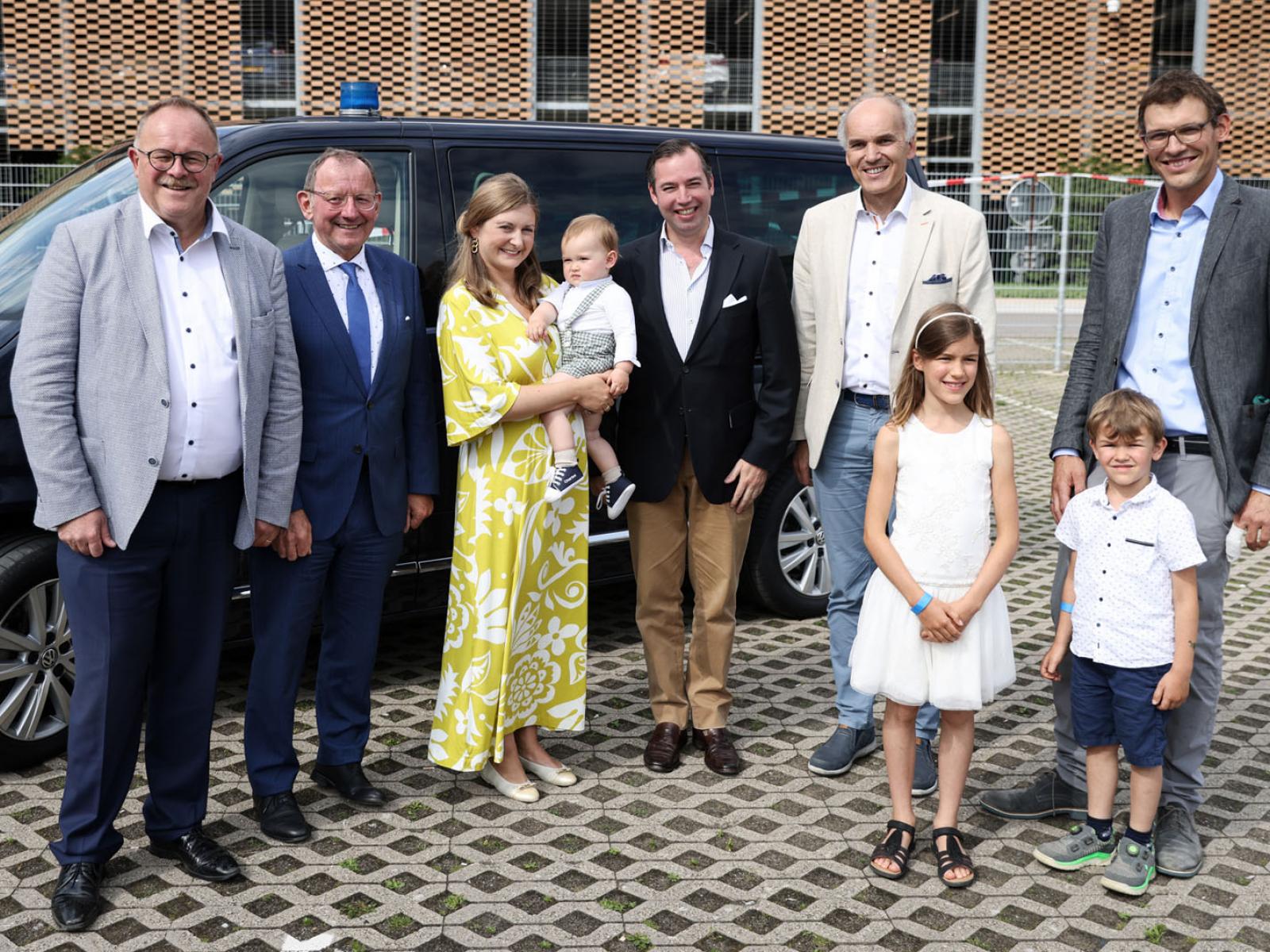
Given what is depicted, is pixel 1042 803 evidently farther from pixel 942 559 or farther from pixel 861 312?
pixel 861 312

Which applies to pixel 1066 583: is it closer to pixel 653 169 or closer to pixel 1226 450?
pixel 1226 450

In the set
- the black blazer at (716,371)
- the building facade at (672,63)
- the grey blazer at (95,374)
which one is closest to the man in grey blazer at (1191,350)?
the black blazer at (716,371)

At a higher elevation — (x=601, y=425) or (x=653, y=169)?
(x=653, y=169)

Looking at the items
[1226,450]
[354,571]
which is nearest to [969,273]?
[1226,450]

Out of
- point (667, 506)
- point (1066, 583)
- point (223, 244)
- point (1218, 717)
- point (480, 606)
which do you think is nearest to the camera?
point (223, 244)

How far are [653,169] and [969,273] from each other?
1.08 m

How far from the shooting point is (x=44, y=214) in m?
4.68

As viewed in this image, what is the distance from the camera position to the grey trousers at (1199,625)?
148 inches

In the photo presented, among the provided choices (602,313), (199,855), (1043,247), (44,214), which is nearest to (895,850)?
(602,313)

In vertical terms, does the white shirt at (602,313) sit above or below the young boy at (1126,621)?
above

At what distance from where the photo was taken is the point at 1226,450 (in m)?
3.69

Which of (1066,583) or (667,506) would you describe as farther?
(667,506)

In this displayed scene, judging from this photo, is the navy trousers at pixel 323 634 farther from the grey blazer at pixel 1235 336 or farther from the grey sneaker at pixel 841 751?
the grey blazer at pixel 1235 336

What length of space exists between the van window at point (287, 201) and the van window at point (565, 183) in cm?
23
